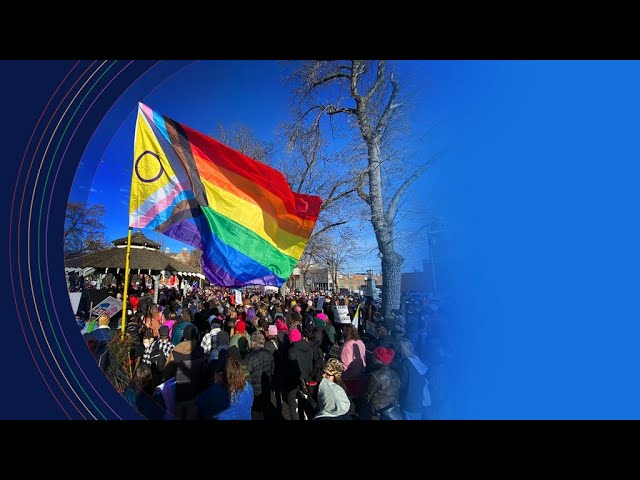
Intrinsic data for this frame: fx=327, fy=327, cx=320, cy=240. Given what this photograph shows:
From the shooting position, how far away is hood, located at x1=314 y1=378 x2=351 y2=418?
340 cm

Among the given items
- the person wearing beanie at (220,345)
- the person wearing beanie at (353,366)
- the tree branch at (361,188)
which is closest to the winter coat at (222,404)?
the person wearing beanie at (353,366)

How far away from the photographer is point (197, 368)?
13.1ft

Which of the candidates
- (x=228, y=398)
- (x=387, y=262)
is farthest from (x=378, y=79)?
(x=228, y=398)

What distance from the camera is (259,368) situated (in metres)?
5.05

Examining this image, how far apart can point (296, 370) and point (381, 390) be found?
1.99 m

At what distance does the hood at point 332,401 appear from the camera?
11.2ft

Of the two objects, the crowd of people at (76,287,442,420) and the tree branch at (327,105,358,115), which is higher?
the tree branch at (327,105,358,115)

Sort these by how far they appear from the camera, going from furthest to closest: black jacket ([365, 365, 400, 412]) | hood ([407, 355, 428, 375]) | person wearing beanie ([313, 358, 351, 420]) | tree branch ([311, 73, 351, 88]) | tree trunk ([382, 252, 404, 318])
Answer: tree branch ([311, 73, 351, 88])
tree trunk ([382, 252, 404, 318])
hood ([407, 355, 428, 375])
black jacket ([365, 365, 400, 412])
person wearing beanie ([313, 358, 351, 420])

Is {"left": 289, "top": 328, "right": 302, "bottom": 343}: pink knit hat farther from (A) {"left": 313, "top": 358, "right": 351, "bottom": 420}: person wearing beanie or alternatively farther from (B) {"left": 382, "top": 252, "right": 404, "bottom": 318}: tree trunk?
(B) {"left": 382, "top": 252, "right": 404, "bottom": 318}: tree trunk

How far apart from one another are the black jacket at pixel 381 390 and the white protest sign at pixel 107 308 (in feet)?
16.2

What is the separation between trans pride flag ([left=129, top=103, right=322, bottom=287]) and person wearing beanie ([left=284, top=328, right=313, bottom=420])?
1226 mm

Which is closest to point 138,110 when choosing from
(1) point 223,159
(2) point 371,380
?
(1) point 223,159

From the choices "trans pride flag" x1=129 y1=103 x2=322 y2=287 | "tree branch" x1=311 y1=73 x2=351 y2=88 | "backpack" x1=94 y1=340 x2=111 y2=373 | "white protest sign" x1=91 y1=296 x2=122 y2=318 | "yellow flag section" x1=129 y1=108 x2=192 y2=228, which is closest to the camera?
"backpack" x1=94 y1=340 x2=111 y2=373

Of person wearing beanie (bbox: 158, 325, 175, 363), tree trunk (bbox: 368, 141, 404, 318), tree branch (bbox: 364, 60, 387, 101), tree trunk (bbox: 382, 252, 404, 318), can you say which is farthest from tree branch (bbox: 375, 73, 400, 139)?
person wearing beanie (bbox: 158, 325, 175, 363)
